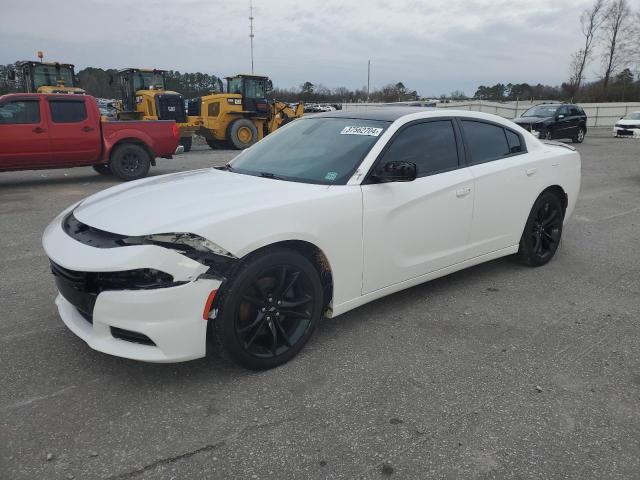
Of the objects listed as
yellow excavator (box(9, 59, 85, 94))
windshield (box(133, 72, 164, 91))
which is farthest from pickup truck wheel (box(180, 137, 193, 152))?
yellow excavator (box(9, 59, 85, 94))

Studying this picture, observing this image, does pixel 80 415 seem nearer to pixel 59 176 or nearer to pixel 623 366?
pixel 623 366

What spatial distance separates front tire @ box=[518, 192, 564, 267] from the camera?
4828 mm

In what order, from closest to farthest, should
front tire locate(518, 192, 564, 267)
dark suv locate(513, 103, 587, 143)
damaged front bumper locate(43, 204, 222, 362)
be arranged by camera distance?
damaged front bumper locate(43, 204, 222, 362) → front tire locate(518, 192, 564, 267) → dark suv locate(513, 103, 587, 143)

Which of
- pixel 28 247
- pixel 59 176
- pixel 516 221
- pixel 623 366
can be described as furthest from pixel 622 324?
pixel 59 176

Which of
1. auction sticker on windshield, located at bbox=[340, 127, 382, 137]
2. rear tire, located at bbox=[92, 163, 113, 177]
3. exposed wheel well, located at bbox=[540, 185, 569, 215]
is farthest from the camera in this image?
rear tire, located at bbox=[92, 163, 113, 177]

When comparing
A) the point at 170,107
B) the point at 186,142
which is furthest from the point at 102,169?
the point at 186,142

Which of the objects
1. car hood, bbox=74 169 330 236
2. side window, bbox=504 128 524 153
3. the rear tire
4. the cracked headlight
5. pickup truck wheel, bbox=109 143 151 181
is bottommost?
the rear tire

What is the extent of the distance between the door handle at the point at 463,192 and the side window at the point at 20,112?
8881mm

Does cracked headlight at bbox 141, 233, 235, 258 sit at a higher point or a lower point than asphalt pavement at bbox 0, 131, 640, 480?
higher

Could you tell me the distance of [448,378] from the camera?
3.00 m

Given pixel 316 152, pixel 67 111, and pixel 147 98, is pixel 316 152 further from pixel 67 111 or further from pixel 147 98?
pixel 147 98

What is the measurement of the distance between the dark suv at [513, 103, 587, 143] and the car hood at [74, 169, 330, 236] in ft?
59.7

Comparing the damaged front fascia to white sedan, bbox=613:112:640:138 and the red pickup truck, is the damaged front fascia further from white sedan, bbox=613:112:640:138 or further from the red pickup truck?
white sedan, bbox=613:112:640:138

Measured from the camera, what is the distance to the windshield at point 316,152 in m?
3.47
